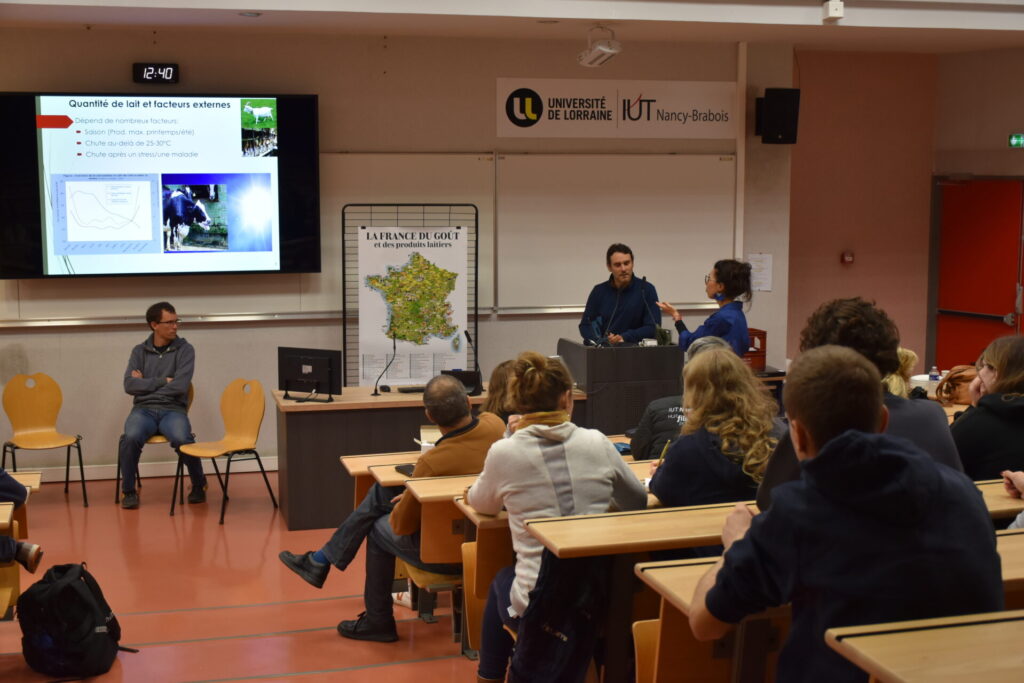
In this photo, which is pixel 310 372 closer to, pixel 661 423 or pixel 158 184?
pixel 158 184

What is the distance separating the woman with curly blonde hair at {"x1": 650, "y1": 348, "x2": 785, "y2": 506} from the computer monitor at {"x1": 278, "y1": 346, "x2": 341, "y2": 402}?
3.26 metres

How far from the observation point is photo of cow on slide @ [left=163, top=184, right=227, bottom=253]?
7340 mm

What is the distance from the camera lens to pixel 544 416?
337 centimetres

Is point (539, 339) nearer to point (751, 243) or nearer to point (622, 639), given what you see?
point (751, 243)

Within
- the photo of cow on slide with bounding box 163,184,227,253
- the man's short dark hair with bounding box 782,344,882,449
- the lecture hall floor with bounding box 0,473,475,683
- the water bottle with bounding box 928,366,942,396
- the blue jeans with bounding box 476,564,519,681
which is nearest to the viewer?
the man's short dark hair with bounding box 782,344,882,449

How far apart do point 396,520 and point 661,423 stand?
1.10m

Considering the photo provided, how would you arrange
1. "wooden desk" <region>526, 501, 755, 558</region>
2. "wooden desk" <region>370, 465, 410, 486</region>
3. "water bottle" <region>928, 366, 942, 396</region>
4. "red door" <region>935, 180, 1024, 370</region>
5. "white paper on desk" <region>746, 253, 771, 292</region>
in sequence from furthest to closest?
"red door" <region>935, 180, 1024, 370</region>, "white paper on desk" <region>746, 253, 771, 292</region>, "water bottle" <region>928, 366, 942, 396</region>, "wooden desk" <region>370, 465, 410, 486</region>, "wooden desk" <region>526, 501, 755, 558</region>

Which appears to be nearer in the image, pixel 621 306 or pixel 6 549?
pixel 6 549

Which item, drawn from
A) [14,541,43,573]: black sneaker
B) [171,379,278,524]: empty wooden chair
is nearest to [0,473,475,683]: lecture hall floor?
[171,379,278,524]: empty wooden chair

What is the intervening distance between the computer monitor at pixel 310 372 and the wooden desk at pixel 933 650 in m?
4.69

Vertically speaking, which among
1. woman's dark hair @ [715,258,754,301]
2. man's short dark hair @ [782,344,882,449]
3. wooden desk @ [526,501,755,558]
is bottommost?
wooden desk @ [526,501,755,558]

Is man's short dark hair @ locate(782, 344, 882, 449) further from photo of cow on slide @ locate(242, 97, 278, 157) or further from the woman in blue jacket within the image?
photo of cow on slide @ locate(242, 97, 278, 157)

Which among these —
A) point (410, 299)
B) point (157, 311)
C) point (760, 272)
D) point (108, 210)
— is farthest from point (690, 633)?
point (760, 272)

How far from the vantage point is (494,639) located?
3.60 metres
